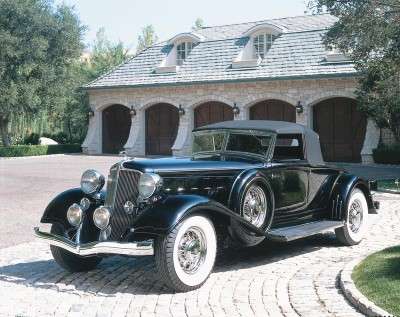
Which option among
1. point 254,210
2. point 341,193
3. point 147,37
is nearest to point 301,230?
point 254,210

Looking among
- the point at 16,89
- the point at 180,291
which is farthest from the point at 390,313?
the point at 16,89

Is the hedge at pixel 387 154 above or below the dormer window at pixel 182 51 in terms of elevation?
below

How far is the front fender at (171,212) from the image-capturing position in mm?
5465

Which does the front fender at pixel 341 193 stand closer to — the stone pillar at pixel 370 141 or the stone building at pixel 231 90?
the stone pillar at pixel 370 141

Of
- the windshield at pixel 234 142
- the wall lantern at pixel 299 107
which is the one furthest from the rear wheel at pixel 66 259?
the wall lantern at pixel 299 107

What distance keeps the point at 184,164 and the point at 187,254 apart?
3.39 ft

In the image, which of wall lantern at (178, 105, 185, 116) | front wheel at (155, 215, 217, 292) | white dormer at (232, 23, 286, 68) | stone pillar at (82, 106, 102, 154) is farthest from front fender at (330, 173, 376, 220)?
stone pillar at (82, 106, 102, 154)

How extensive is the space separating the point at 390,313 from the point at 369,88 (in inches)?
631

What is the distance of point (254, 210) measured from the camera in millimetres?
6578

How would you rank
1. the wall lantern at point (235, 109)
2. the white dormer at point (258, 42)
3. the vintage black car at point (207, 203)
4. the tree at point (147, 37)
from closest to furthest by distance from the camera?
the vintage black car at point (207, 203) < the wall lantern at point (235, 109) < the white dormer at point (258, 42) < the tree at point (147, 37)

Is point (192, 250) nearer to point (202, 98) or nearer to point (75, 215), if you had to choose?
point (75, 215)

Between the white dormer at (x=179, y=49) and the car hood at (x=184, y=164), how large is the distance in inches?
873

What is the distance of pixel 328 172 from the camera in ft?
25.7

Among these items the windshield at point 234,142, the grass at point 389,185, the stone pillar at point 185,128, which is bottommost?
the grass at point 389,185
